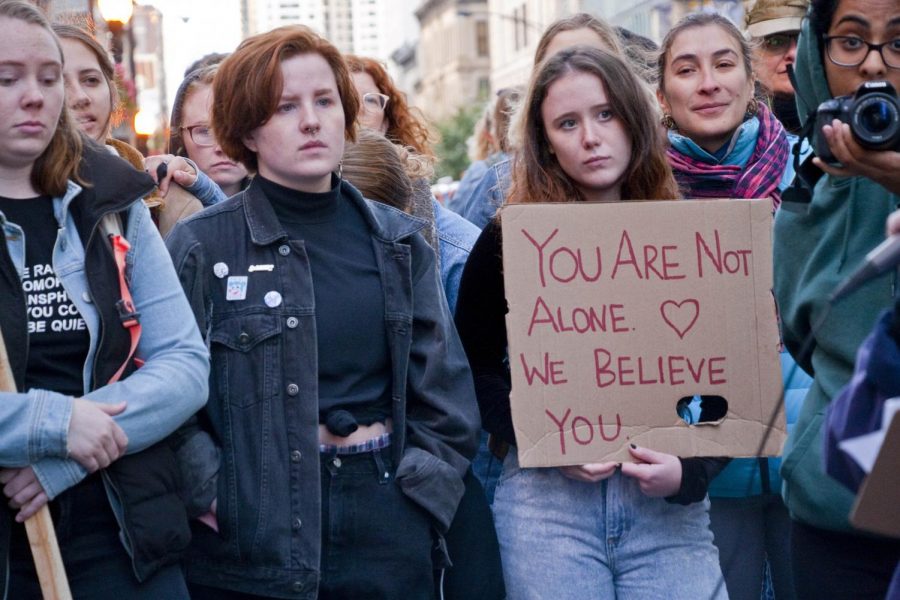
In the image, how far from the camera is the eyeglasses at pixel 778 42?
213 inches

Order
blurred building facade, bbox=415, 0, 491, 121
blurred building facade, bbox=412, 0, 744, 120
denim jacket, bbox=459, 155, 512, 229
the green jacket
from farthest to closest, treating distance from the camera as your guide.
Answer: blurred building facade, bbox=415, 0, 491, 121
blurred building facade, bbox=412, 0, 744, 120
denim jacket, bbox=459, 155, 512, 229
the green jacket

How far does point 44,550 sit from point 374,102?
3.18m

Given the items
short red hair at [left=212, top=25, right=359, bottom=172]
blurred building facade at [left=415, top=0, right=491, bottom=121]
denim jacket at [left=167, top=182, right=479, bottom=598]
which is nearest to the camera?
denim jacket at [left=167, top=182, right=479, bottom=598]

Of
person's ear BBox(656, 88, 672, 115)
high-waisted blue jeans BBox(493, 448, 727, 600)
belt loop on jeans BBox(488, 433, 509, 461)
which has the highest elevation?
person's ear BBox(656, 88, 672, 115)

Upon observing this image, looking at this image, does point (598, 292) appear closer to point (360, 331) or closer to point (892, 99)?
point (360, 331)

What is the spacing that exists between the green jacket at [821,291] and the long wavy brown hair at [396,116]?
9.41 feet

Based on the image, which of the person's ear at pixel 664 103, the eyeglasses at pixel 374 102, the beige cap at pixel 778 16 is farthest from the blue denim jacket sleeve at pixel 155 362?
the beige cap at pixel 778 16

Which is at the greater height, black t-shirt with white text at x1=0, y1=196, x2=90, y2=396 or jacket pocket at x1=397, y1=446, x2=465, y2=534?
black t-shirt with white text at x1=0, y1=196, x2=90, y2=396

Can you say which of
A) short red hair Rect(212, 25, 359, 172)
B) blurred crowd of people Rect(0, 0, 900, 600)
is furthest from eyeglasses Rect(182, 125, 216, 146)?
Answer: short red hair Rect(212, 25, 359, 172)

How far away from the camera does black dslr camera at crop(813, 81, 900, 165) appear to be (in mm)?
2764

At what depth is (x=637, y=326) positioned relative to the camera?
11.6 feet

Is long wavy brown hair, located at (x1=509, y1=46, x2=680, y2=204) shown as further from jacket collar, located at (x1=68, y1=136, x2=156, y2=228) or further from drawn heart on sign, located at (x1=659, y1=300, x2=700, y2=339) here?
jacket collar, located at (x1=68, y1=136, x2=156, y2=228)

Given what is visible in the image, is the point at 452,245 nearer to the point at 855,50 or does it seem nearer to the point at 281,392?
the point at 281,392

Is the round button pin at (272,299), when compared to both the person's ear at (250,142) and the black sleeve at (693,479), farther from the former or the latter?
the black sleeve at (693,479)
